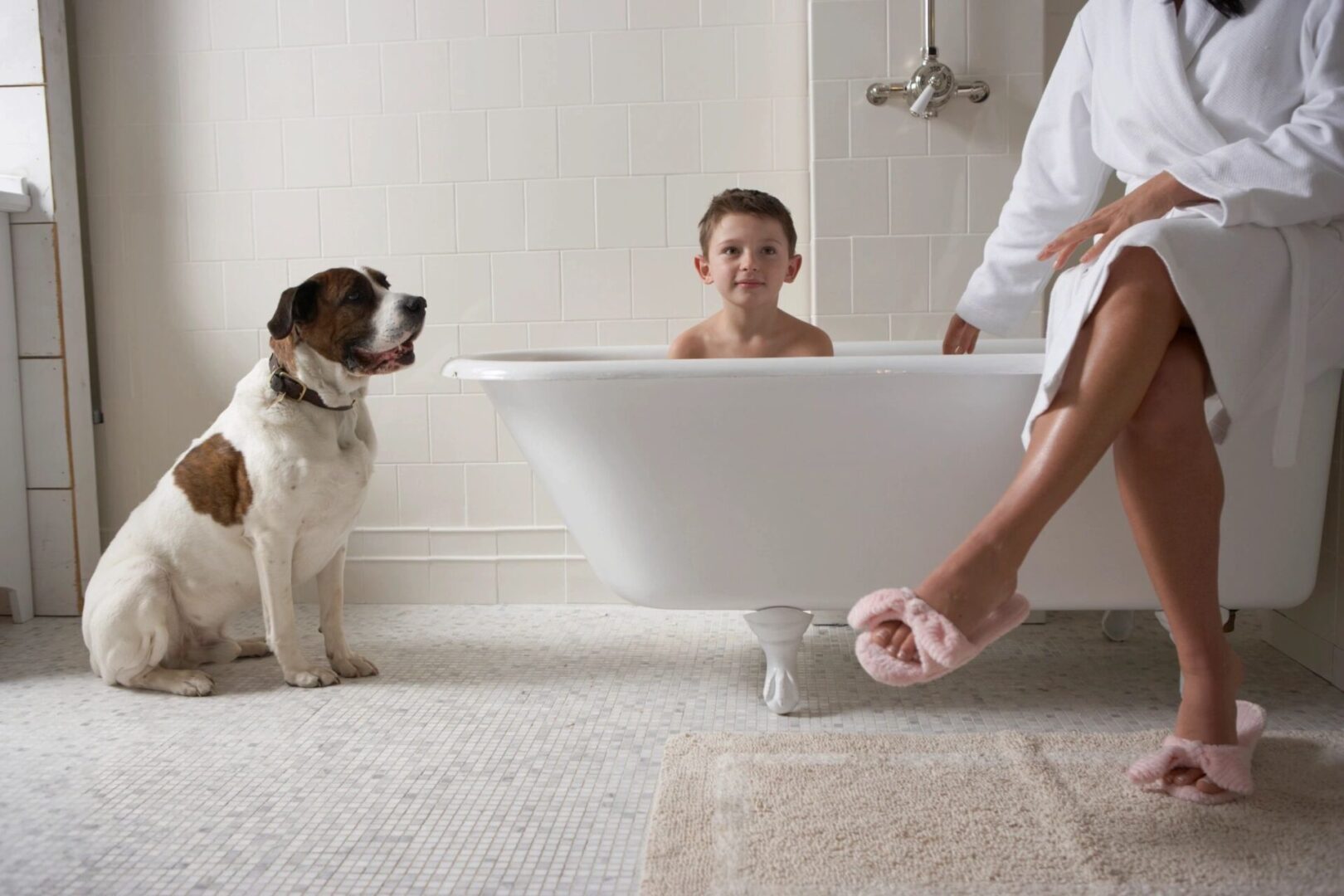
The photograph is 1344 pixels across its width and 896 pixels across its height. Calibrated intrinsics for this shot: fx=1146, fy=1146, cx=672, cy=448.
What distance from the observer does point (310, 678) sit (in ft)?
6.93

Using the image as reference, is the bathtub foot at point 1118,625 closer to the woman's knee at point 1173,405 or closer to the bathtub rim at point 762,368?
the bathtub rim at point 762,368

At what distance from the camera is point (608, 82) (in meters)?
2.71

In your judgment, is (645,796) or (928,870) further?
(645,796)

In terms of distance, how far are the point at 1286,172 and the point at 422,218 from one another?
6.31 feet

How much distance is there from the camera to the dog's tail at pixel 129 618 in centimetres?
204

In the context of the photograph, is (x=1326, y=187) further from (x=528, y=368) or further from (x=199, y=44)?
(x=199, y=44)

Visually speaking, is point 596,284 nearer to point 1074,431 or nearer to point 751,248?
point 751,248

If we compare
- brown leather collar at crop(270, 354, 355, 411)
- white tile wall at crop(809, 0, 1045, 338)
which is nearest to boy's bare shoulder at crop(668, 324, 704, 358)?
white tile wall at crop(809, 0, 1045, 338)

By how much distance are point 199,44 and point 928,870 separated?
253 cm

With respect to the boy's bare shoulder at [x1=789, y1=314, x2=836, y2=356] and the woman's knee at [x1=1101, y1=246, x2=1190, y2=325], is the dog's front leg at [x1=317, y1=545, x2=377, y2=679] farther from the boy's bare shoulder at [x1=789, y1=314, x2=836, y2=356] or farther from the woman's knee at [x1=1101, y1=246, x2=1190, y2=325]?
the woman's knee at [x1=1101, y1=246, x2=1190, y2=325]

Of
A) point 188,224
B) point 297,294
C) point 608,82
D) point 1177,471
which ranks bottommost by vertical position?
point 1177,471

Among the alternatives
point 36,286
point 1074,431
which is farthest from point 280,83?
point 1074,431

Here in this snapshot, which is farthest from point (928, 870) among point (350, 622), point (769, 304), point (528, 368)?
point (350, 622)

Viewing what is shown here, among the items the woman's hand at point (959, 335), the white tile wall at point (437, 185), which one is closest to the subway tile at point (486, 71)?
the white tile wall at point (437, 185)
